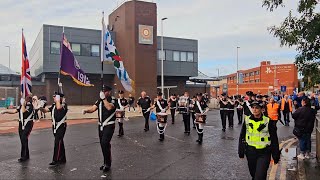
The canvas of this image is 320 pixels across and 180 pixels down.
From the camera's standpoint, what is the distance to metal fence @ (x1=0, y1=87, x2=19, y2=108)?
3442 cm

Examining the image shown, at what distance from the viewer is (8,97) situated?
120ft

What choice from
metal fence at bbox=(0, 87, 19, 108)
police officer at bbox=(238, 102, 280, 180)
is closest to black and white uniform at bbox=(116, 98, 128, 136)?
police officer at bbox=(238, 102, 280, 180)

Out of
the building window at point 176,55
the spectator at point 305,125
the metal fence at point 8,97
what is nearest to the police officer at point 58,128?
the spectator at point 305,125

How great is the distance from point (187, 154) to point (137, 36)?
32440mm

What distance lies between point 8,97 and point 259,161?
116 feet

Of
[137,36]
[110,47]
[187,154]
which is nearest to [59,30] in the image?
[137,36]

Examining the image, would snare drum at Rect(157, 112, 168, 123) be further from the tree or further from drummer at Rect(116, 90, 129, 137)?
the tree

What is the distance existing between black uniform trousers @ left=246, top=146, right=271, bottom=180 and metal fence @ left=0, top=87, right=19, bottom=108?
102ft

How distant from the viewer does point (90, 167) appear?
8.12m

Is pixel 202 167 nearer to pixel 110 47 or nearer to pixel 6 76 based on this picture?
pixel 110 47

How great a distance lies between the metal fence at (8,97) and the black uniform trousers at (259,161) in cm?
3116

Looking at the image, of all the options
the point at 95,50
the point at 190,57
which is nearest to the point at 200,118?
the point at 95,50

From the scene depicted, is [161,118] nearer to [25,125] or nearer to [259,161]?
[25,125]

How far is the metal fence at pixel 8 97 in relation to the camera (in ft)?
113
